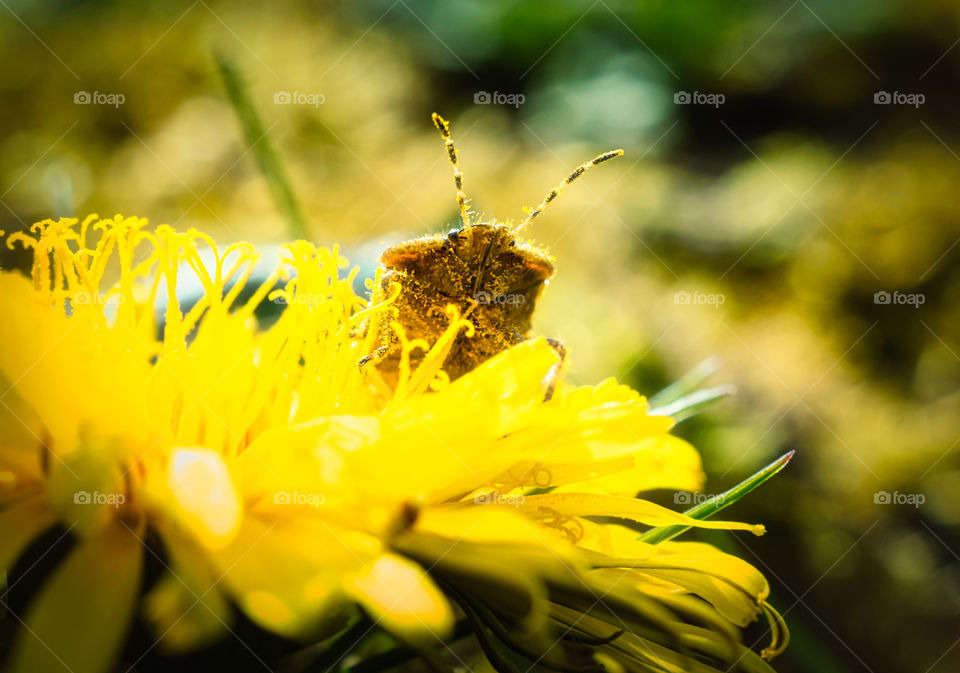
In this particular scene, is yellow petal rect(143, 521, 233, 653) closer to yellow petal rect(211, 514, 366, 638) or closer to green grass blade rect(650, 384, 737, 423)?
yellow petal rect(211, 514, 366, 638)

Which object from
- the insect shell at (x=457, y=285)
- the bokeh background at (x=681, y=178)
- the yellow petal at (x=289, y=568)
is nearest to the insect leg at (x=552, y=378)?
the insect shell at (x=457, y=285)

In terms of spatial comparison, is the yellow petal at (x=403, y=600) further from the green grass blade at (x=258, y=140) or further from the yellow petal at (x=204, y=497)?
the green grass blade at (x=258, y=140)

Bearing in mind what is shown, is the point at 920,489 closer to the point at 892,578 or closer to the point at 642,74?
the point at 892,578

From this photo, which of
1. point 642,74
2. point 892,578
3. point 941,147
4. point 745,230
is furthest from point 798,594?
point 642,74

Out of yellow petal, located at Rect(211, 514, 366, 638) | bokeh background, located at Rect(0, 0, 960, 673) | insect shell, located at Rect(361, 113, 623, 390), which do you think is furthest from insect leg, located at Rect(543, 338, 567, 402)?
bokeh background, located at Rect(0, 0, 960, 673)

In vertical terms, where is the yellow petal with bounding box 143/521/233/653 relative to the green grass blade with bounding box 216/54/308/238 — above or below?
below

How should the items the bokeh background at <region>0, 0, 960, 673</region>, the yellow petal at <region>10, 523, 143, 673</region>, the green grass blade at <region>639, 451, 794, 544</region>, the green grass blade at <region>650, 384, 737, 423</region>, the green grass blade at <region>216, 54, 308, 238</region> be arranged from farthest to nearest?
1. the bokeh background at <region>0, 0, 960, 673</region>
2. the green grass blade at <region>216, 54, 308, 238</region>
3. the green grass blade at <region>650, 384, 737, 423</region>
4. the green grass blade at <region>639, 451, 794, 544</region>
5. the yellow petal at <region>10, 523, 143, 673</region>
